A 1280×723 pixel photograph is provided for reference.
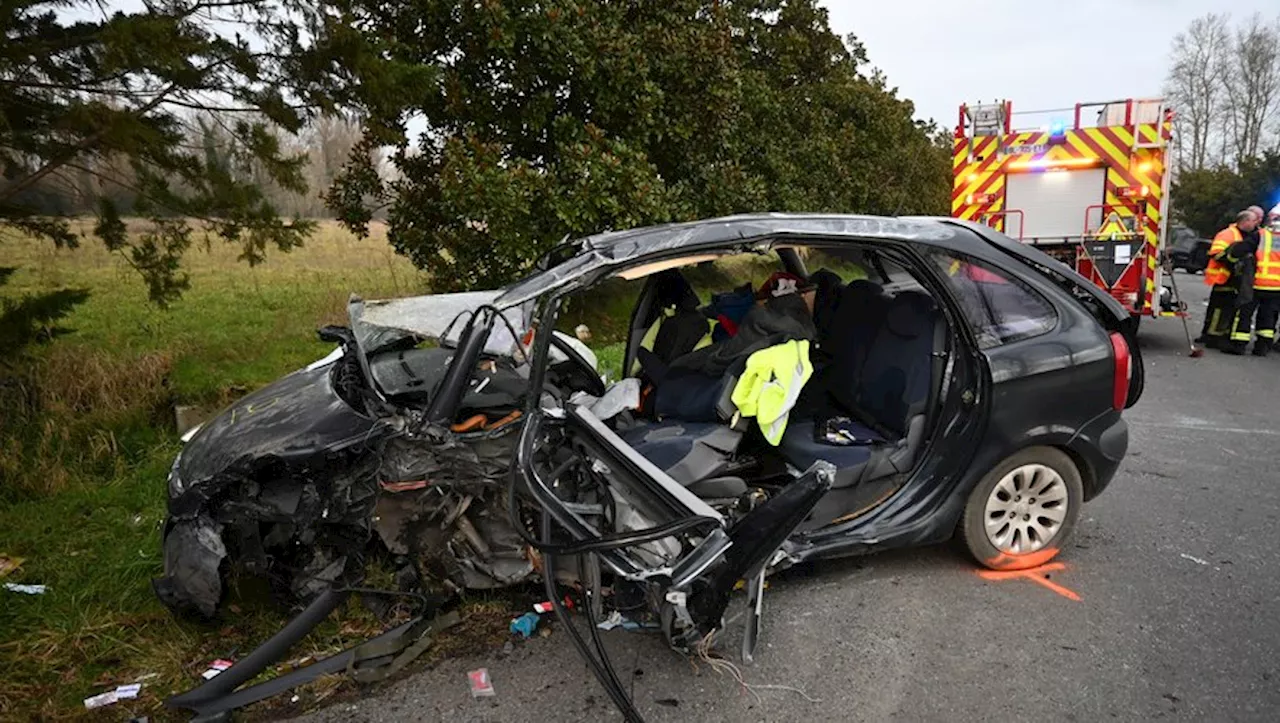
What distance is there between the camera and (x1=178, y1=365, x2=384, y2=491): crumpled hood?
3.01 metres

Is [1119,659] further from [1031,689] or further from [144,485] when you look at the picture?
[144,485]

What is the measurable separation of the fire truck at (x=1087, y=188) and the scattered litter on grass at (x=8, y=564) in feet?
33.0

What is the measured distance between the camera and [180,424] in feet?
18.6

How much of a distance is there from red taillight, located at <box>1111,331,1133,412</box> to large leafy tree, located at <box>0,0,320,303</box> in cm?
519

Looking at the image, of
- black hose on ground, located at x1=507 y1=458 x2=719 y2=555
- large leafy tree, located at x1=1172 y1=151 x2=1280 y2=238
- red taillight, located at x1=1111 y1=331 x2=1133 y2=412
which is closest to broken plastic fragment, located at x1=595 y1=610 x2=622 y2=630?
black hose on ground, located at x1=507 y1=458 x2=719 y2=555

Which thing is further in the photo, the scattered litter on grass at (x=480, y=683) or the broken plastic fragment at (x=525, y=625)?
the broken plastic fragment at (x=525, y=625)

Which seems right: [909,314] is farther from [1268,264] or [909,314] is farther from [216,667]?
[1268,264]

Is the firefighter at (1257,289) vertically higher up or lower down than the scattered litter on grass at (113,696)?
higher up

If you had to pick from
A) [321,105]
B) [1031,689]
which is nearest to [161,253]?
[321,105]

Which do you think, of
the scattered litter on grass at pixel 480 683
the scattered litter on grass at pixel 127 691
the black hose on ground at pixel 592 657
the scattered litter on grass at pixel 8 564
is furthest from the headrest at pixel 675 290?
the scattered litter on grass at pixel 8 564

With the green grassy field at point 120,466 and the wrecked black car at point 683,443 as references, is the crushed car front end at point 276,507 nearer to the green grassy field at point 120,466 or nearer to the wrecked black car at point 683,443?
the wrecked black car at point 683,443

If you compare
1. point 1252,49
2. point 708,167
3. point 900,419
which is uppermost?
point 1252,49

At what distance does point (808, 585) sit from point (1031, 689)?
38.6 inches

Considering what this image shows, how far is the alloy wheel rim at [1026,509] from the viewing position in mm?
3355
